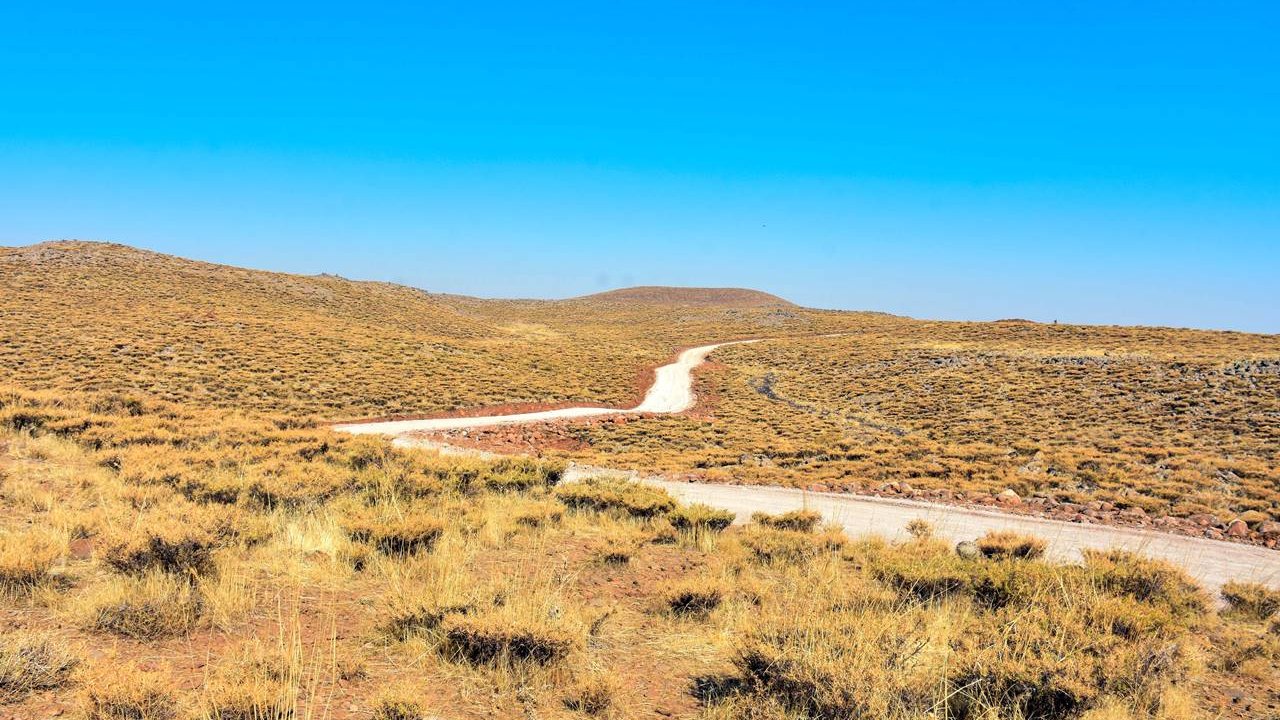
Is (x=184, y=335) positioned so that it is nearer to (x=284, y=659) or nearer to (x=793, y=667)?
(x=284, y=659)

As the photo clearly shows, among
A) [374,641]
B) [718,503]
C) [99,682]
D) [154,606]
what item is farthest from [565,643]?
[718,503]

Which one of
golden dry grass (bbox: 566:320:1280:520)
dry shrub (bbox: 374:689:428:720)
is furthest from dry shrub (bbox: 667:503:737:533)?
golden dry grass (bbox: 566:320:1280:520)

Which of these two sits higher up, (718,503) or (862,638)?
(862,638)

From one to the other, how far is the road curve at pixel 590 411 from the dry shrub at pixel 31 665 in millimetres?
13029

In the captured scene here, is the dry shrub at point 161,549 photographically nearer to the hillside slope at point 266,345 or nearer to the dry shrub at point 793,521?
the dry shrub at point 793,521

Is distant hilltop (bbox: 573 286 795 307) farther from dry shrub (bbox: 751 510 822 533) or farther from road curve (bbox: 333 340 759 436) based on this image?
dry shrub (bbox: 751 510 822 533)

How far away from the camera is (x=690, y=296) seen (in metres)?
155

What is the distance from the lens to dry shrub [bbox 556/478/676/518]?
9.52 meters

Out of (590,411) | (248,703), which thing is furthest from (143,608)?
(590,411)

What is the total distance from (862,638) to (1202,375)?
1596 inches

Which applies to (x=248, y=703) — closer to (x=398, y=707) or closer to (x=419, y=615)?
(x=398, y=707)

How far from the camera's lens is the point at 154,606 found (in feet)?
15.7

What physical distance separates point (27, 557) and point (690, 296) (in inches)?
6008

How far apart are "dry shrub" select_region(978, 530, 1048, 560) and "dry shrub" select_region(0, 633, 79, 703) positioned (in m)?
10.0
